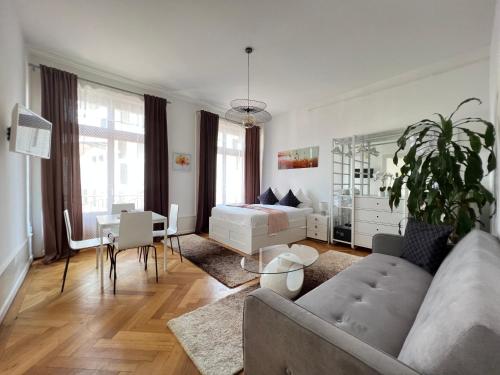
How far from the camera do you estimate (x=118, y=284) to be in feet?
7.86

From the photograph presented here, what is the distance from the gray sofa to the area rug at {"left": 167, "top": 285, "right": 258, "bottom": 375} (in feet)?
1.49

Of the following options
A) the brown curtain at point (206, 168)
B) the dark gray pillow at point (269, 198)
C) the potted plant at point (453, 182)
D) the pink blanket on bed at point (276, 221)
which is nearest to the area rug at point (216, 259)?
the brown curtain at point (206, 168)

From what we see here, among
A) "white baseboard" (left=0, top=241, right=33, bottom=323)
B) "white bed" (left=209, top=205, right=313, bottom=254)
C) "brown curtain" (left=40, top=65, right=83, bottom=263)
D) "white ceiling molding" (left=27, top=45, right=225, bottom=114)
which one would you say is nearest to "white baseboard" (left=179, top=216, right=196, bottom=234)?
"white bed" (left=209, top=205, right=313, bottom=254)

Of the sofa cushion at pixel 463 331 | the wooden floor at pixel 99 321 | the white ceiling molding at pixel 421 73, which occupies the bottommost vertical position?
the wooden floor at pixel 99 321

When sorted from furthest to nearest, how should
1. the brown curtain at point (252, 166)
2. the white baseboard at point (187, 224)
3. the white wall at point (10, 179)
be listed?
the brown curtain at point (252, 166) → the white baseboard at point (187, 224) → the white wall at point (10, 179)

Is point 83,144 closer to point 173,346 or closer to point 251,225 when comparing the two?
point 251,225

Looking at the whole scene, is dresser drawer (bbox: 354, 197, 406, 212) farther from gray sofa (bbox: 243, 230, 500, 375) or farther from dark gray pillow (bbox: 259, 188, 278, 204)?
gray sofa (bbox: 243, 230, 500, 375)

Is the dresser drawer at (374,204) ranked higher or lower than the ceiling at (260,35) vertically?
lower

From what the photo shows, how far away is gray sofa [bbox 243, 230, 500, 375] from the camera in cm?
55

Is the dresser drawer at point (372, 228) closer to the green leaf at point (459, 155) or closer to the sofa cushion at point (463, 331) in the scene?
the green leaf at point (459, 155)

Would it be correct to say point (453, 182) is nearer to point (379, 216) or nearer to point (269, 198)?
point (379, 216)

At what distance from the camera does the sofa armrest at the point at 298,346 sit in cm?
66

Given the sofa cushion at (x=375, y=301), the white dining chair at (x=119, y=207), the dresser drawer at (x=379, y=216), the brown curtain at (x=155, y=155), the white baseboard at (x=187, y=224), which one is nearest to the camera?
the sofa cushion at (x=375, y=301)

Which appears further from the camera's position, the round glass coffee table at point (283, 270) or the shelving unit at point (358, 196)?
the shelving unit at point (358, 196)
